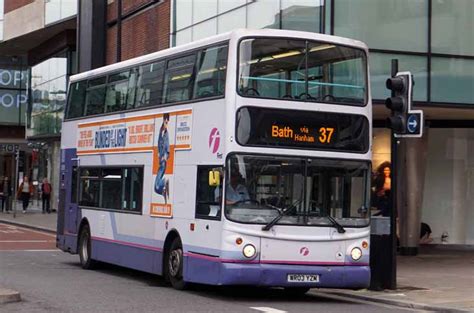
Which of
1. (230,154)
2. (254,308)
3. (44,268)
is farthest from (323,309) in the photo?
(44,268)

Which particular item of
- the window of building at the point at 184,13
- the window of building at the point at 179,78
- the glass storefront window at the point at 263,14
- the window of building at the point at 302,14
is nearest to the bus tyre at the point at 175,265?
the window of building at the point at 179,78

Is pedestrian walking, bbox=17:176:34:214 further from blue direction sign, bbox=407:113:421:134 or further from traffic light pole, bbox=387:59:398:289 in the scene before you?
blue direction sign, bbox=407:113:421:134

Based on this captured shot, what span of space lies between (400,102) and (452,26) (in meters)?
6.27

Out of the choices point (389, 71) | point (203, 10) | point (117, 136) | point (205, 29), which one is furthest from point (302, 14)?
point (203, 10)

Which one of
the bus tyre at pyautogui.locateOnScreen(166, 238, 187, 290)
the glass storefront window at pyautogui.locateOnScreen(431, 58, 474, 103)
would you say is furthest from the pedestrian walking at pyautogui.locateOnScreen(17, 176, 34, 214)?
the bus tyre at pyautogui.locateOnScreen(166, 238, 187, 290)

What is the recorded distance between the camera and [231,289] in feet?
47.7

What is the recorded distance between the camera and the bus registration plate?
40.7 feet

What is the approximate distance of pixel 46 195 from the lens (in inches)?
1699

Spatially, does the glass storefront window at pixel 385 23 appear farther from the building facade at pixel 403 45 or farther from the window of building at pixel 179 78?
the window of building at pixel 179 78

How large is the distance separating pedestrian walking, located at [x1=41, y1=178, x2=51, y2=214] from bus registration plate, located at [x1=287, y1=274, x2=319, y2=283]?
32015 mm

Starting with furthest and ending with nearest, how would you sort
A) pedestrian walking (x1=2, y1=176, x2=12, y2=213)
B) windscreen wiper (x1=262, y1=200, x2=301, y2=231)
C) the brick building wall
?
pedestrian walking (x1=2, y1=176, x2=12, y2=213) < the brick building wall < windscreen wiper (x1=262, y1=200, x2=301, y2=231)

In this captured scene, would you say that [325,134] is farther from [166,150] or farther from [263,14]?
[263,14]

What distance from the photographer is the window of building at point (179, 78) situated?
1382 centimetres

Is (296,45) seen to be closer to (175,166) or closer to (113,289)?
(175,166)
